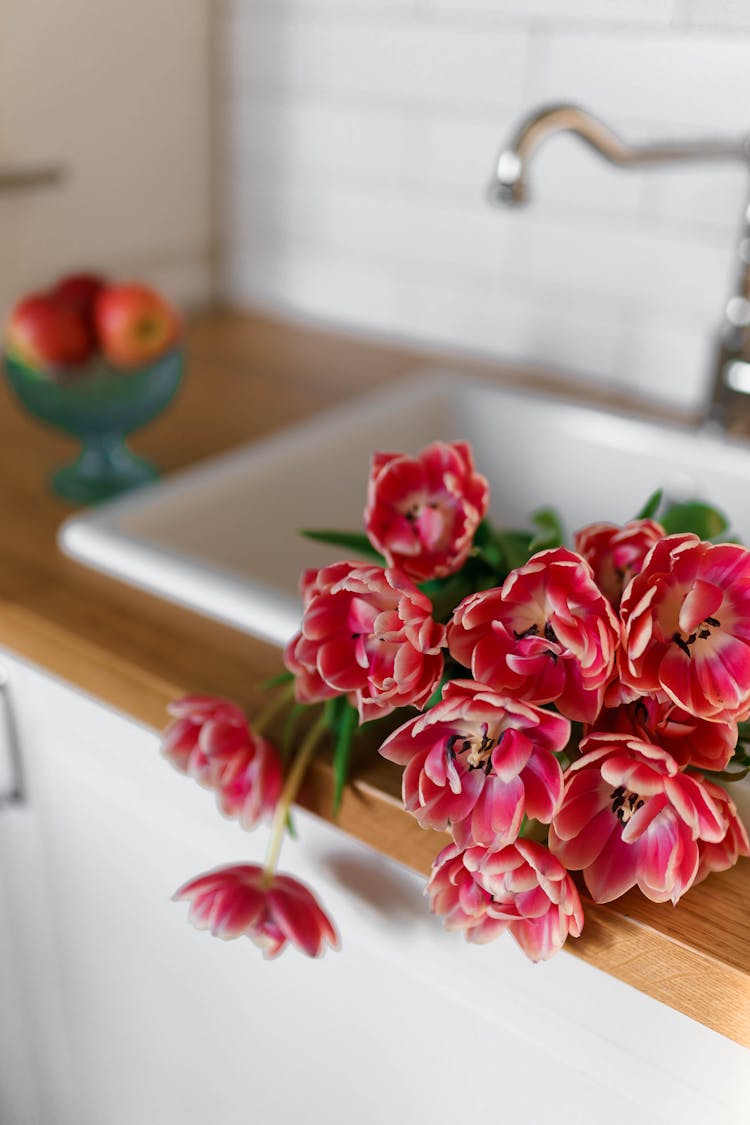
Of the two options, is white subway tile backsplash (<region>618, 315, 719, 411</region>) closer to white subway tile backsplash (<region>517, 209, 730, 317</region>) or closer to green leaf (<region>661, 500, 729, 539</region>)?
white subway tile backsplash (<region>517, 209, 730, 317</region>)

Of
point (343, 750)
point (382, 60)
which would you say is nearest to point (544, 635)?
point (343, 750)

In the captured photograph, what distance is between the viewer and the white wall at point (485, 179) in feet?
3.35

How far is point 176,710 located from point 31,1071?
62 cm

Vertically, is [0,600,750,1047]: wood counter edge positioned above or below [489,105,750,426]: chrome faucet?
below

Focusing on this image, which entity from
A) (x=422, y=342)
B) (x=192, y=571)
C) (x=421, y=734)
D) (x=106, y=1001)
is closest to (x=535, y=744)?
(x=421, y=734)

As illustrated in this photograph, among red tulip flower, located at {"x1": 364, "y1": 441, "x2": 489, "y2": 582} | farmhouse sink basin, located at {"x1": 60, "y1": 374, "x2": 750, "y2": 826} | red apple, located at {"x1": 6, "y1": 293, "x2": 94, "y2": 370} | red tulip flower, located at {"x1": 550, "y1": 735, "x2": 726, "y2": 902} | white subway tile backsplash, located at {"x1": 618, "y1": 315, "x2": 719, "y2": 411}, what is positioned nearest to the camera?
red tulip flower, located at {"x1": 550, "y1": 735, "x2": 726, "y2": 902}

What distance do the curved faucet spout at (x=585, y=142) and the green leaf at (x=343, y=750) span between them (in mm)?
394

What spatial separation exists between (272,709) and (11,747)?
1.01ft

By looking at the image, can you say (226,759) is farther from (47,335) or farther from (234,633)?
(47,335)

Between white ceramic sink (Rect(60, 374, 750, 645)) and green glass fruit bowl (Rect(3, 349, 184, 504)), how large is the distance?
63 mm

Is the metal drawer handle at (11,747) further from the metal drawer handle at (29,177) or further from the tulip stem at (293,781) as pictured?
the metal drawer handle at (29,177)

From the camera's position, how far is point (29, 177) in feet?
3.85

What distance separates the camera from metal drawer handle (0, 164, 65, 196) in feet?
3.81

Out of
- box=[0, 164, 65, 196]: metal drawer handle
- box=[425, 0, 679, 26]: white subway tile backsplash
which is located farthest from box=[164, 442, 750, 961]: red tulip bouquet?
box=[0, 164, 65, 196]: metal drawer handle
